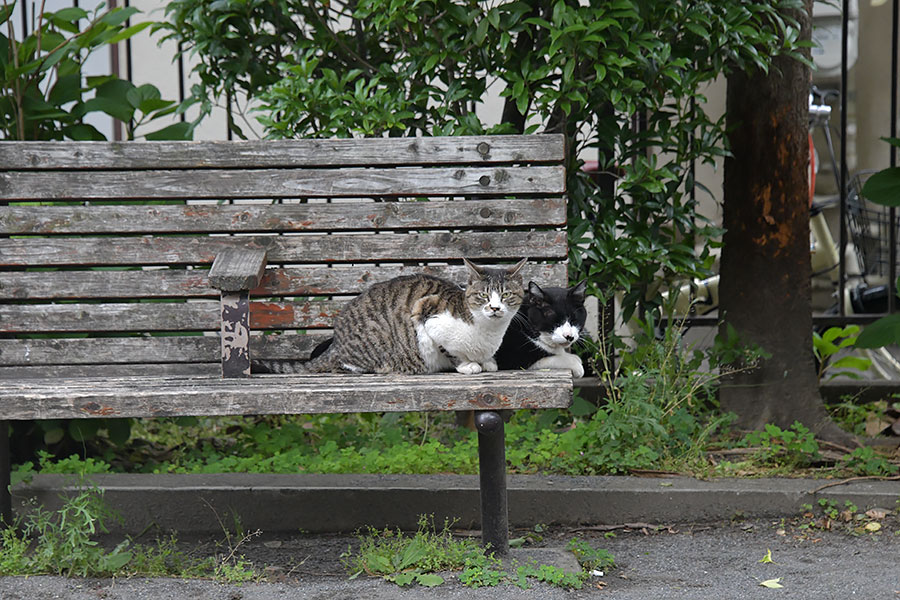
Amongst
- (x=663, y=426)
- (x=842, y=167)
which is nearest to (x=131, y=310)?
(x=663, y=426)

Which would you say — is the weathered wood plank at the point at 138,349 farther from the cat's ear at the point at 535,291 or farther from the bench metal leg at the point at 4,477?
the cat's ear at the point at 535,291

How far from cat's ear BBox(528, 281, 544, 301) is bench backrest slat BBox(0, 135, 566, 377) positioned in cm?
8

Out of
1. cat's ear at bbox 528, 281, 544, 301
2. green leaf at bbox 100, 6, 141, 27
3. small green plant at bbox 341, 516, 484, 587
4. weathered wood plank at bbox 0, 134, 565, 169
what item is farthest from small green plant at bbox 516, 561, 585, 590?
green leaf at bbox 100, 6, 141, 27

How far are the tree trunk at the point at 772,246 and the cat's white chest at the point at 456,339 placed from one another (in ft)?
5.19

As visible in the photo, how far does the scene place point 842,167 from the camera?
445cm

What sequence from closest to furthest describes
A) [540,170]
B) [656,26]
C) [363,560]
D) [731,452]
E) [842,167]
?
[363,560] → [540,170] → [656,26] → [731,452] → [842,167]

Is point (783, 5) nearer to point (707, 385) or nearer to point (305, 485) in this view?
point (707, 385)

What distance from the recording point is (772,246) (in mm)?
4035

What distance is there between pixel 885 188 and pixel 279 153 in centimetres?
216

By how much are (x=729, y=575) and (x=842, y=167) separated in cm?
236

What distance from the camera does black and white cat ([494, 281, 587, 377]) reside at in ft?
10.8

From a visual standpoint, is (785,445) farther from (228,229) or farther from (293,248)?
(228,229)

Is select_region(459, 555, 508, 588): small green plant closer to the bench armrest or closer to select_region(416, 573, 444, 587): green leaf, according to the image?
select_region(416, 573, 444, 587): green leaf

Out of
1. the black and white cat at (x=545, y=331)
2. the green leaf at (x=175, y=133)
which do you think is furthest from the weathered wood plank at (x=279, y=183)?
the green leaf at (x=175, y=133)
